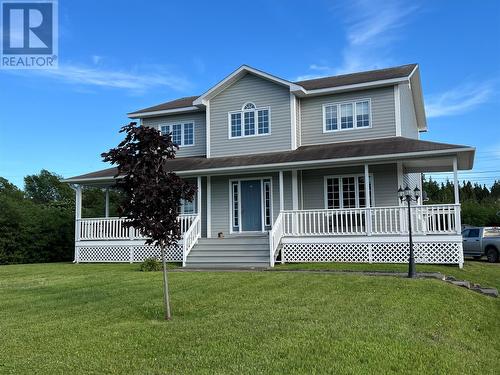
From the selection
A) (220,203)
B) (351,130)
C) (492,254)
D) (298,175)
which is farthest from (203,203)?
(492,254)

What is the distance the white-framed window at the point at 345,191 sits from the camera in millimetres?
18219

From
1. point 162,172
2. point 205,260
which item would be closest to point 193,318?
point 162,172

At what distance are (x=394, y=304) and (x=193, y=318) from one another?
3.50 metres

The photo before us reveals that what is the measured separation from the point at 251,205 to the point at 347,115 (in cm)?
516

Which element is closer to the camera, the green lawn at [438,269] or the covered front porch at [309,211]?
the green lawn at [438,269]

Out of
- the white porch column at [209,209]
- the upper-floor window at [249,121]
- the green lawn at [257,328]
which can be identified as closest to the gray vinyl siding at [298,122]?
the upper-floor window at [249,121]

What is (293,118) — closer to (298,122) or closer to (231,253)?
(298,122)

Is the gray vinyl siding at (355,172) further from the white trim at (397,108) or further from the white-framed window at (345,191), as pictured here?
the white trim at (397,108)

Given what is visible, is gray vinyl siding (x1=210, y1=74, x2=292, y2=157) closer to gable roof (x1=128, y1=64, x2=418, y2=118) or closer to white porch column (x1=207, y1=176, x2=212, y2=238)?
gable roof (x1=128, y1=64, x2=418, y2=118)

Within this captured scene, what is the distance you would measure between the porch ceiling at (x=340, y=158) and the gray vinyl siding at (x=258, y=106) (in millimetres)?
457

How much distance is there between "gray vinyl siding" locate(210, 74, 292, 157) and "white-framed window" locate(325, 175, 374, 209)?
7.31ft

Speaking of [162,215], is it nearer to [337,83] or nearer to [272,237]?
[272,237]

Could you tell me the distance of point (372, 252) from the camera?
16266 mm

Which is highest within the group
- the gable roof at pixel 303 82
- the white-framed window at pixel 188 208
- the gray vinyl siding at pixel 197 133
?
the gable roof at pixel 303 82
